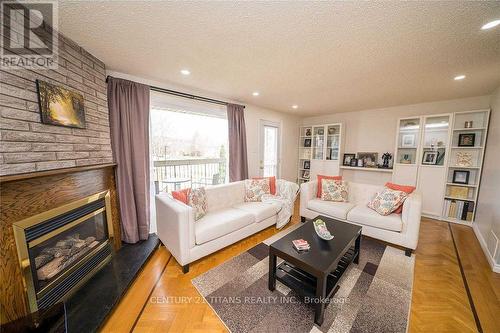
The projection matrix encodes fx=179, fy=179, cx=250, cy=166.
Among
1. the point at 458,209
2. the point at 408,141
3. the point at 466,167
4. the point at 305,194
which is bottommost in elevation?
the point at 458,209

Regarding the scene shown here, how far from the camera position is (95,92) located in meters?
1.93

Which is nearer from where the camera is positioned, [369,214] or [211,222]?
[211,222]

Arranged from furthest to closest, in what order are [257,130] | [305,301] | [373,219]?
[257,130]
[373,219]
[305,301]

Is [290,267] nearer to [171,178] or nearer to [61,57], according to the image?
[171,178]

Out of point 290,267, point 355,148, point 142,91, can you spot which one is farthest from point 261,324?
point 355,148

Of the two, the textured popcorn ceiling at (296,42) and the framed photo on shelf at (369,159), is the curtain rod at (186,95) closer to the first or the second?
the textured popcorn ceiling at (296,42)

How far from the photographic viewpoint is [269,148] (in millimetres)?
4441

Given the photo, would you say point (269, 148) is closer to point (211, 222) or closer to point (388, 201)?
point (388, 201)

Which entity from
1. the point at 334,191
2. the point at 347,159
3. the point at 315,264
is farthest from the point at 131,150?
the point at 347,159

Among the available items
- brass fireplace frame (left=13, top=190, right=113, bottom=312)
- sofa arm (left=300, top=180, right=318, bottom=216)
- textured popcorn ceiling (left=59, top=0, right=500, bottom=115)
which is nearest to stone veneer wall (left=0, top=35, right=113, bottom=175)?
textured popcorn ceiling (left=59, top=0, right=500, bottom=115)

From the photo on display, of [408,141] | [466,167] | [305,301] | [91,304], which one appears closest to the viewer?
[91,304]

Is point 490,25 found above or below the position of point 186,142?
above

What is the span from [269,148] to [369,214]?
8.41 ft

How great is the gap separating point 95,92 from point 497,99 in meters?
5.31
